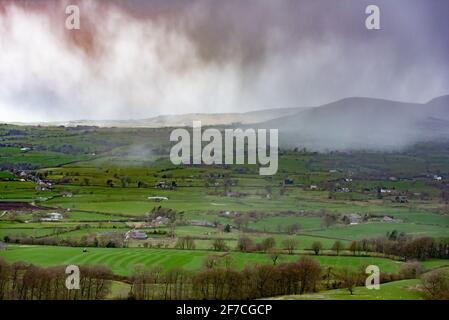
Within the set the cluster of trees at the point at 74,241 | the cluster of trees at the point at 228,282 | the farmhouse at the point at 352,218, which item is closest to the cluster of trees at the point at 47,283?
the cluster of trees at the point at 228,282

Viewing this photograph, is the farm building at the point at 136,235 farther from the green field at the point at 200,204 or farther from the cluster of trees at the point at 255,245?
the cluster of trees at the point at 255,245

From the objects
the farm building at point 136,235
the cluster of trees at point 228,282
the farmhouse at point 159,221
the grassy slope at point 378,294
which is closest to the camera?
the grassy slope at point 378,294

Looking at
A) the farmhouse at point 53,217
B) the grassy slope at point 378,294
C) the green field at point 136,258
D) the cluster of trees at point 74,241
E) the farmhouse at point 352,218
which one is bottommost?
the grassy slope at point 378,294

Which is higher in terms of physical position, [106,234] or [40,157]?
[40,157]

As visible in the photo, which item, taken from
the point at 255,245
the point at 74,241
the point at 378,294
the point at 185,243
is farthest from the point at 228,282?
the point at 74,241

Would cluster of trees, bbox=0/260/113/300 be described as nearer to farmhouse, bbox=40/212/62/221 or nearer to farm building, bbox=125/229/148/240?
farm building, bbox=125/229/148/240

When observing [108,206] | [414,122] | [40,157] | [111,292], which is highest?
[414,122]
